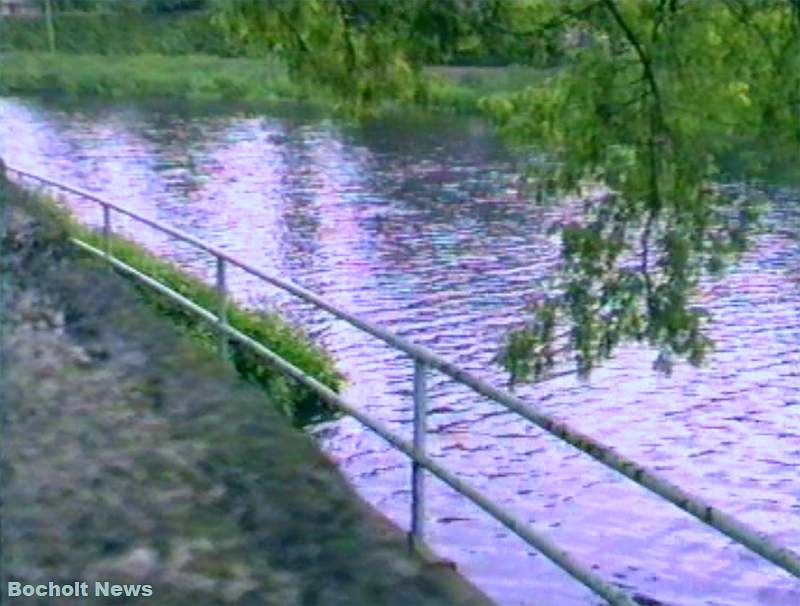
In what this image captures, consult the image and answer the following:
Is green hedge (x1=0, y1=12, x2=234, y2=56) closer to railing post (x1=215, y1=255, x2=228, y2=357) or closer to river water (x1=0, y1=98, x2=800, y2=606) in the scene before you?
river water (x1=0, y1=98, x2=800, y2=606)

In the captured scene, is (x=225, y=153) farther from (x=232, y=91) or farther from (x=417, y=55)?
(x=417, y=55)

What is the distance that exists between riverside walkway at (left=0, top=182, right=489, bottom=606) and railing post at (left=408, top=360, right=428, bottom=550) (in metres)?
0.08

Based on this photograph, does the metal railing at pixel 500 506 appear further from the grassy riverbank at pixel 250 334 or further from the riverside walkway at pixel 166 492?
the grassy riverbank at pixel 250 334

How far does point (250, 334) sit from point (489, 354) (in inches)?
152

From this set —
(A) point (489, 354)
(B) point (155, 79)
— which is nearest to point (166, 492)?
(A) point (489, 354)

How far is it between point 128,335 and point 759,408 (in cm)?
825

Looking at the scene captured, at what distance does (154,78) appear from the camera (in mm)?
44688

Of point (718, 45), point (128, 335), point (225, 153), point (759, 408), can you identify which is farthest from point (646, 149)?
point (225, 153)

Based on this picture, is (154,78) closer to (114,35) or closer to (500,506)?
(114,35)

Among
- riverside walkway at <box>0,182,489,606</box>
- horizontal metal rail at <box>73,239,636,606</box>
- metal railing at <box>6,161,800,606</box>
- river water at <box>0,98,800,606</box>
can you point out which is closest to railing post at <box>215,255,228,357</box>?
riverside walkway at <box>0,182,489,606</box>

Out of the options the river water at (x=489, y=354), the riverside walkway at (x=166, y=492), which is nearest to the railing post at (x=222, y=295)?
the riverside walkway at (x=166, y=492)

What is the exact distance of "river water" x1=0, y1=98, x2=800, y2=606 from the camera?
10555 mm

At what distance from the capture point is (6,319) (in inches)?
237

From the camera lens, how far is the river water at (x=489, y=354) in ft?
34.6
